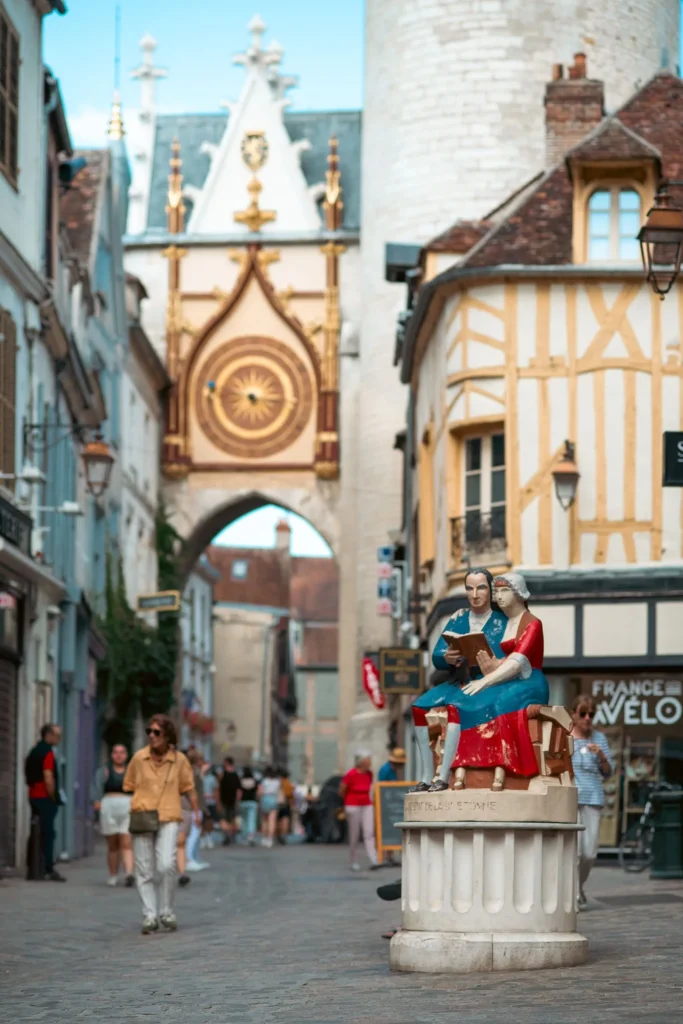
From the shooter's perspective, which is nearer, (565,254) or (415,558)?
(565,254)

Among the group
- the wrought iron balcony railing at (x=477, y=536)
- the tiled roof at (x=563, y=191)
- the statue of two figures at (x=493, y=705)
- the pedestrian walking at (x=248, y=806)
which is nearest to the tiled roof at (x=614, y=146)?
the tiled roof at (x=563, y=191)

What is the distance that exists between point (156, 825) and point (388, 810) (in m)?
8.78

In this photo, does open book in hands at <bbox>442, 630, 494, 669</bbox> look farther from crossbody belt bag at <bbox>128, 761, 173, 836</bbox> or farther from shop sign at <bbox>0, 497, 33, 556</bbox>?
shop sign at <bbox>0, 497, 33, 556</bbox>

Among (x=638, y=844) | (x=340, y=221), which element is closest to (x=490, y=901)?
(x=638, y=844)

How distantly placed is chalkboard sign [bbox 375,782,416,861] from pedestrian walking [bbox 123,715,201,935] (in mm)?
8026

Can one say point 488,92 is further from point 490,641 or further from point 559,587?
point 490,641

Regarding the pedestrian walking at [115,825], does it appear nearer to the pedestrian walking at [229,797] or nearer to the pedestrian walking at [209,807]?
the pedestrian walking at [209,807]

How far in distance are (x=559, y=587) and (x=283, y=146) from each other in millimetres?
25488

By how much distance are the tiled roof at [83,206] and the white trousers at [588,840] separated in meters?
17.2

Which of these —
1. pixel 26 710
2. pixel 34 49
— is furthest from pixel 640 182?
pixel 26 710

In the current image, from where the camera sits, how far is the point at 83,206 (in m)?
30.2

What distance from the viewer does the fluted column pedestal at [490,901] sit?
29.7ft

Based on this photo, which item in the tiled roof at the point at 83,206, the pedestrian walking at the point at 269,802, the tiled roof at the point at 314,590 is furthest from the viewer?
the tiled roof at the point at 314,590

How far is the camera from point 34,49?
2191 cm
